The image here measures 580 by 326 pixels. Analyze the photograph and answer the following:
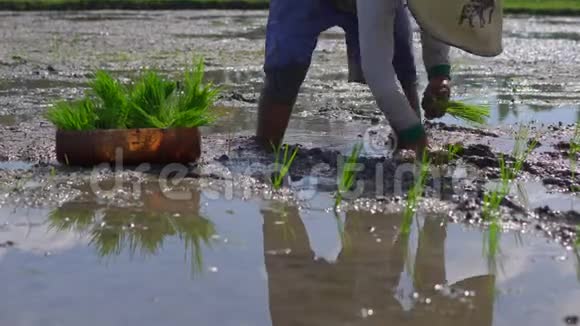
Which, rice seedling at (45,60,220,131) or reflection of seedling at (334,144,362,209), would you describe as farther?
rice seedling at (45,60,220,131)

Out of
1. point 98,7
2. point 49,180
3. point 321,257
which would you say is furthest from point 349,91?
point 98,7

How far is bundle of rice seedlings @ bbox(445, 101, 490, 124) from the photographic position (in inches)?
169

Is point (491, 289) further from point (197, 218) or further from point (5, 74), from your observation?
point (5, 74)

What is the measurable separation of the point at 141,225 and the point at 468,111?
192cm

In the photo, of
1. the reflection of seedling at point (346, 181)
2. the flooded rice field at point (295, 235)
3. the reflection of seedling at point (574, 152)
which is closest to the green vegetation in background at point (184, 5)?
the flooded rice field at point (295, 235)

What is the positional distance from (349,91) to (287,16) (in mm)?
2485

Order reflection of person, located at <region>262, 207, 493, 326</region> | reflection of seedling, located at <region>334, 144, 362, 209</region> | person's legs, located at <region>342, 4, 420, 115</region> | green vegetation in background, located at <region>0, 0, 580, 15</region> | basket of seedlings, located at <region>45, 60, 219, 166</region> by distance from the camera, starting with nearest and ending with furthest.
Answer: reflection of person, located at <region>262, 207, 493, 326</region> < reflection of seedling, located at <region>334, 144, 362, 209</region> < basket of seedlings, located at <region>45, 60, 219, 166</region> < person's legs, located at <region>342, 4, 420, 115</region> < green vegetation in background, located at <region>0, 0, 580, 15</region>

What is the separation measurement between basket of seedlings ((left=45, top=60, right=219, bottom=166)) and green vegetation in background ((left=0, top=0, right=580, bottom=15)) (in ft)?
42.4

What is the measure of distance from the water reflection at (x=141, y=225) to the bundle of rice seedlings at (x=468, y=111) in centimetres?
146

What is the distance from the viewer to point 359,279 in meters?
2.49

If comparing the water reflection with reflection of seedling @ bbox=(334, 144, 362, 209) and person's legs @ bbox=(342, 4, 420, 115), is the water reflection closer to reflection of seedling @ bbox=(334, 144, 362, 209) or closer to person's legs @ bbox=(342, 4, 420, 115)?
reflection of seedling @ bbox=(334, 144, 362, 209)

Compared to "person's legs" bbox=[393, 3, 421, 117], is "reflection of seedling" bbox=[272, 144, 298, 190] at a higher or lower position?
lower

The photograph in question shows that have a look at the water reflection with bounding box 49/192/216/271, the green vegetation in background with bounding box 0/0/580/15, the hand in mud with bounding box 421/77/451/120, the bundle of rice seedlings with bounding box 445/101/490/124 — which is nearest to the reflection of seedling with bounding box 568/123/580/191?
the bundle of rice seedlings with bounding box 445/101/490/124

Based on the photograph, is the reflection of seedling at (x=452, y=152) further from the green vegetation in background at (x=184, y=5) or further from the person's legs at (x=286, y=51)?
the green vegetation in background at (x=184, y=5)
